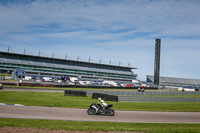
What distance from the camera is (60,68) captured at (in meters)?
122

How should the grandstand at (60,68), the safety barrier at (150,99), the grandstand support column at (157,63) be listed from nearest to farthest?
the safety barrier at (150,99) < the grandstand support column at (157,63) < the grandstand at (60,68)

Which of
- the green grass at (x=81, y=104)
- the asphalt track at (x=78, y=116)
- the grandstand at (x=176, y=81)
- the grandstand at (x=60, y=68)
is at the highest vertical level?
the grandstand at (x=60, y=68)

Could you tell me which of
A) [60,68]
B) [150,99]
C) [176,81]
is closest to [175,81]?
[176,81]

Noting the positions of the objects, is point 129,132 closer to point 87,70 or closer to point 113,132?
point 113,132

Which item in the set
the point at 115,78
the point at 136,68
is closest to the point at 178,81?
the point at 136,68

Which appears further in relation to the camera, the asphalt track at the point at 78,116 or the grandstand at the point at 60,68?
the grandstand at the point at 60,68

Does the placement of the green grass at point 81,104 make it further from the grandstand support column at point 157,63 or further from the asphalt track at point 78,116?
the grandstand support column at point 157,63

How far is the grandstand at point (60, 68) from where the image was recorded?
10912 centimetres

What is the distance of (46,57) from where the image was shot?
401 ft

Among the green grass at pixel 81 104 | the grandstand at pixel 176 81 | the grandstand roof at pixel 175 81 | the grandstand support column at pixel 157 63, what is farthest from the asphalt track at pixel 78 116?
the grandstand roof at pixel 175 81

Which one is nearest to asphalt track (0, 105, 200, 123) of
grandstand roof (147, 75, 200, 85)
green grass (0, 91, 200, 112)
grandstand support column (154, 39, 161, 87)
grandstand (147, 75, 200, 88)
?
green grass (0, 91, 200, 112)

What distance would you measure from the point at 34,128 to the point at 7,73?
108m

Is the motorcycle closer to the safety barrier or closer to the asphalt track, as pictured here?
the asphalt track

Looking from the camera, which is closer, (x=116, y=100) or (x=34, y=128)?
(x=34, y=128)
